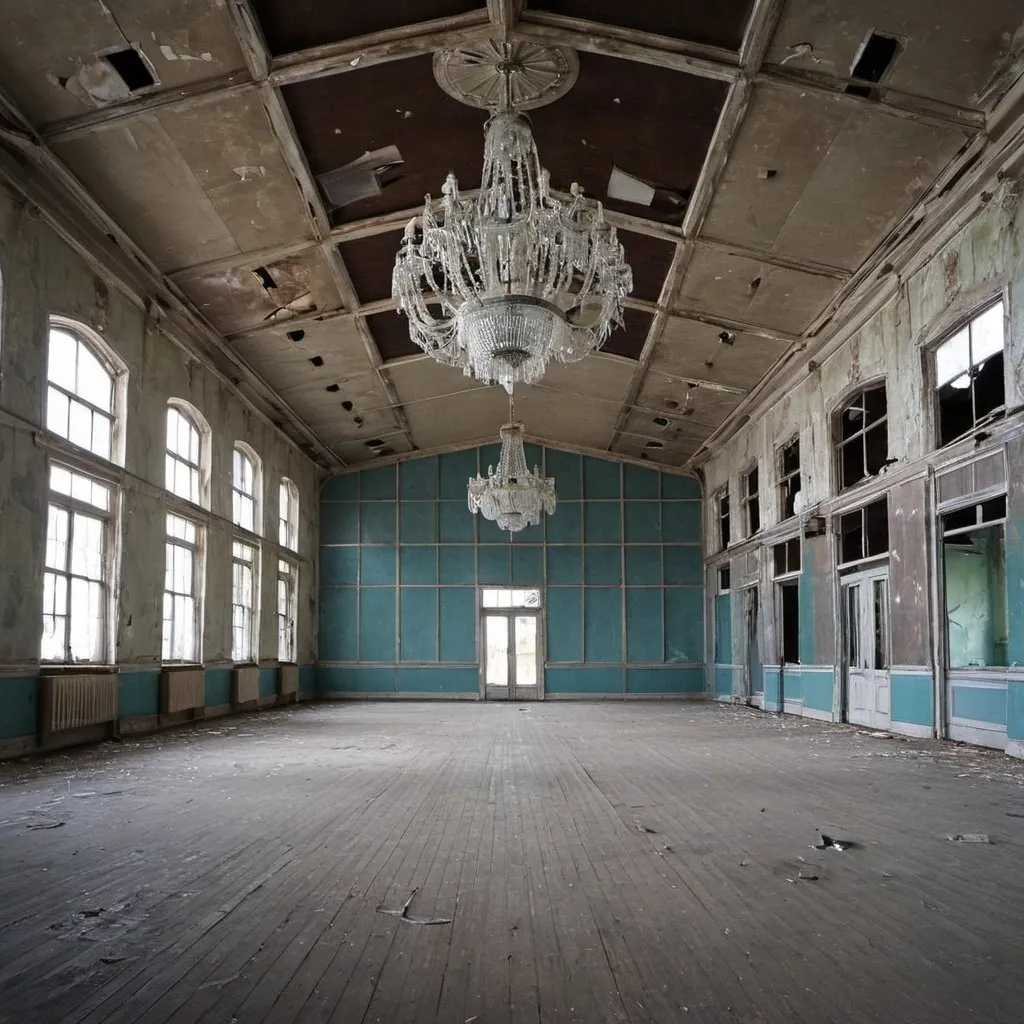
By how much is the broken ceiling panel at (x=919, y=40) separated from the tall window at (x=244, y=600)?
10.5m

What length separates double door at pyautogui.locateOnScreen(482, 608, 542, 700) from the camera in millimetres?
18875

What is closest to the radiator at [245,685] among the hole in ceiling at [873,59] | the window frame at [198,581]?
the window frame at [198,581]

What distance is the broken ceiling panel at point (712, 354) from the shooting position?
12.2 metres

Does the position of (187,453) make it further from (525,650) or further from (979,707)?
(979,707)

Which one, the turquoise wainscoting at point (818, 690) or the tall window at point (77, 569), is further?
the turquoise wainscoting at point (818, 690)

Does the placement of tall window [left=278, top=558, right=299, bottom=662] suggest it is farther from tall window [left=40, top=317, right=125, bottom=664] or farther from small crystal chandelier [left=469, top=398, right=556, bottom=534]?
tall window [left=40, top=317, right=125, bottom=664]

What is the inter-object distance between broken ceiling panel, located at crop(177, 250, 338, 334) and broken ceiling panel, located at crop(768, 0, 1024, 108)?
5.63 m

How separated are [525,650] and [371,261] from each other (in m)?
10.3

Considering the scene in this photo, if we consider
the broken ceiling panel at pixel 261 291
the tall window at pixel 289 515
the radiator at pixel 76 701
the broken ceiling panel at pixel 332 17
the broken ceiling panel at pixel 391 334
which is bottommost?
the radiator at pixel 76 701

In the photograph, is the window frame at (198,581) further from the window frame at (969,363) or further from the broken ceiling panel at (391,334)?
the window frame at (969,363)

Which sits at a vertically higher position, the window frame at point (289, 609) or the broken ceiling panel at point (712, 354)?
the broken ceiling panel at point (712, 354)

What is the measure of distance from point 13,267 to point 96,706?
4.27 meters

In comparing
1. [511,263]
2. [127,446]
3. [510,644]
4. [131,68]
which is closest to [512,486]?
[127,446]

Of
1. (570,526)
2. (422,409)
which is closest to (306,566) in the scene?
(422,409)
